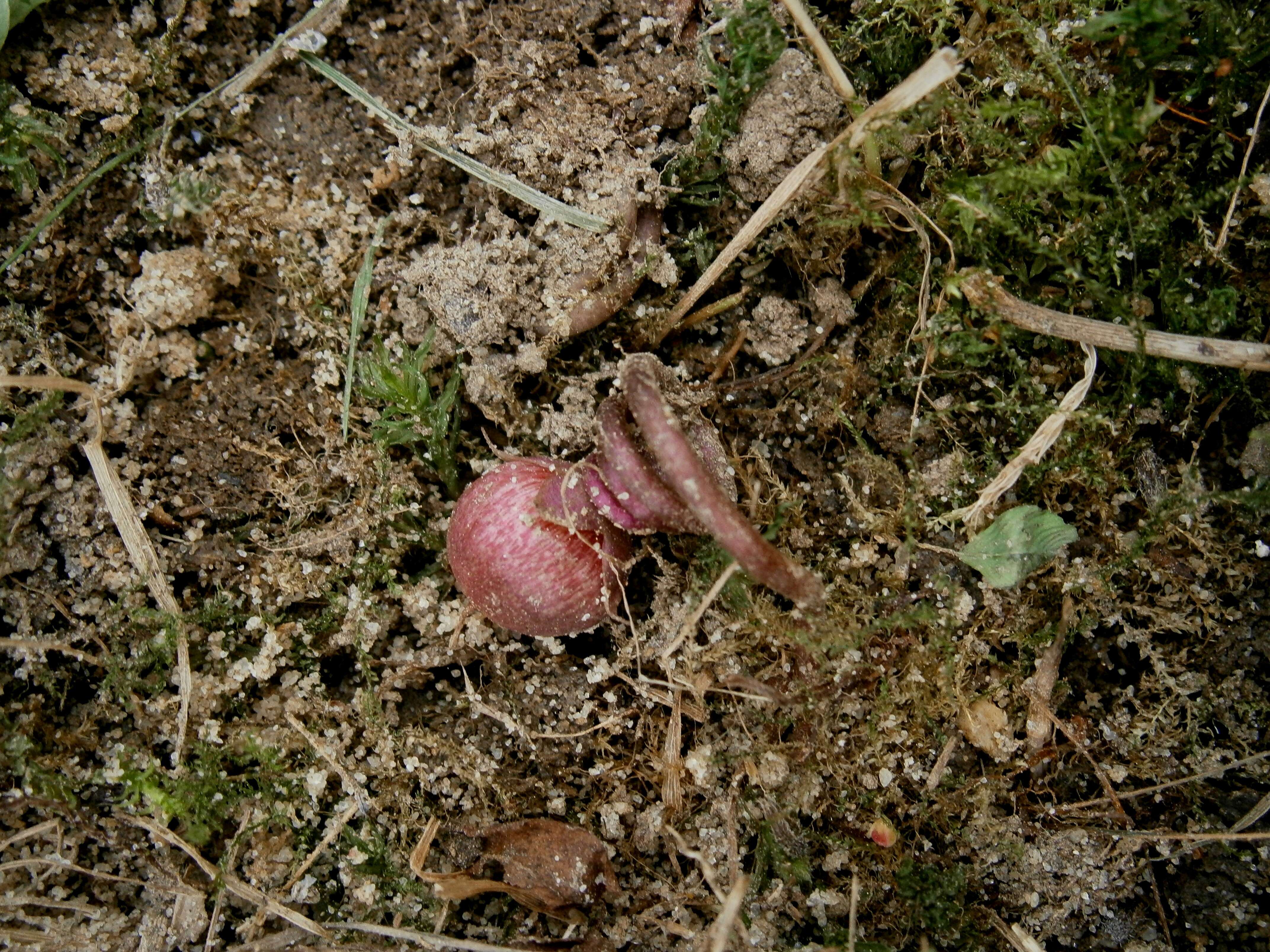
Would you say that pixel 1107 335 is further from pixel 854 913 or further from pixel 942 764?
pixel 854 913

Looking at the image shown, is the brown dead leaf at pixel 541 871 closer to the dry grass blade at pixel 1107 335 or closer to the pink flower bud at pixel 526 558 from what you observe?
the pink flower bud at pixel 526 558

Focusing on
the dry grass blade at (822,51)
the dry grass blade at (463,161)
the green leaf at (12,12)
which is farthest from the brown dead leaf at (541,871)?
the green leaf at (12,12)

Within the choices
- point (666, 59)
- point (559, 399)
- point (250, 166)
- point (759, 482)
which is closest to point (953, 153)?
point (666, 59)

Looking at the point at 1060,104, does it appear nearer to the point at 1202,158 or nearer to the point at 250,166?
the point at 1202,158

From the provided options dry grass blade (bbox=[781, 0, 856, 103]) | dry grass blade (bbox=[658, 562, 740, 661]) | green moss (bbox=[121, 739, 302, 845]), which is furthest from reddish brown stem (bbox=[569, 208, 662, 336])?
green moss (bbox=[121, 739, 302, 845])

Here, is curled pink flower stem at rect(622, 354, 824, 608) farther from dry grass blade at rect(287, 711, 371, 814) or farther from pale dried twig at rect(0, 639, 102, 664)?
pale dried twig at rect(0, 639, 102, 664)
